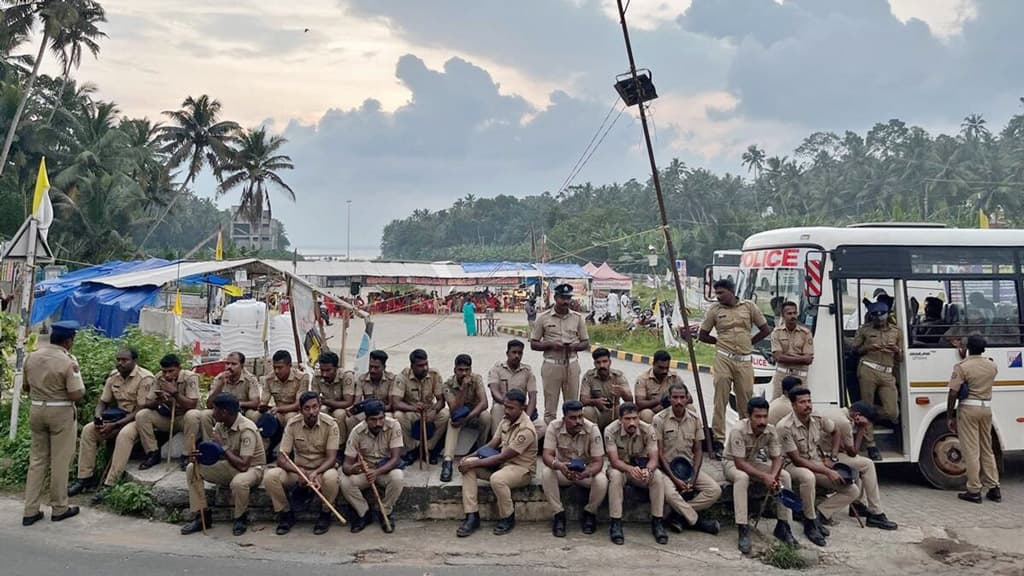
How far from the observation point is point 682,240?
199 feet

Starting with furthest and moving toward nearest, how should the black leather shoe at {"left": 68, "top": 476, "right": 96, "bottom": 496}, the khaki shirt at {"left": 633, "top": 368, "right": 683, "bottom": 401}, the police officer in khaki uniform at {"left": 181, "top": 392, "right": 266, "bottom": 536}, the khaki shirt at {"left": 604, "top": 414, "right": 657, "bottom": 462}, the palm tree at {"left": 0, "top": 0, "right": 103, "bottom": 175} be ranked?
the palm tree at {"left": 0, "top": 0, "right": 103, "bottom": 175}, the khaki shirt at {"left": 633, "top": 368, "right": 683, "bottom": 401}, the black leather shoe at {"left": 68, "top": 476, "right": 96, "bottom": 496}, the khaki shirt at {"left": 604, "top": 414, "right": 657, "bottom": 462}, the police officer in khaki uniform at {"left": 181, "top": 392, "right": 266, "bottom": 536}

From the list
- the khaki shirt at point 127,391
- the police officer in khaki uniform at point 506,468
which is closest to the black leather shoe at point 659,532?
the police officer in khaki uniform at point 506,468

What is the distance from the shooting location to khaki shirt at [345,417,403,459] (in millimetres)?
6180

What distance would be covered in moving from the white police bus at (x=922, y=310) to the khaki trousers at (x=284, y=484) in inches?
193

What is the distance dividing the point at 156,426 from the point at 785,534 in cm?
601

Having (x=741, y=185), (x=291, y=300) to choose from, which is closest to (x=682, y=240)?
(x=741, y=185)

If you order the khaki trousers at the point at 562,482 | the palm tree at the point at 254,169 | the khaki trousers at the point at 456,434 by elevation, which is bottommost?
the khaki trousers at the point at 562,482

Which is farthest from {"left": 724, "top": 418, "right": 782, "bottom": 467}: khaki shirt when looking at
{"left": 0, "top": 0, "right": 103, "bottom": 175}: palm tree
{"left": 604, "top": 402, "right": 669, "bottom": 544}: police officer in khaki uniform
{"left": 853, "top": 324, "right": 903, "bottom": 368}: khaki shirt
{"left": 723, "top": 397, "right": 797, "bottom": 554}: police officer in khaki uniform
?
{"left": 0, "top": 0, "right": 103, "bottom": 175}: palm tree

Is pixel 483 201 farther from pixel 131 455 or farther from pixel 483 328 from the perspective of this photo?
pixel 131 455

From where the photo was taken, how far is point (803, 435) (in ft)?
20.1

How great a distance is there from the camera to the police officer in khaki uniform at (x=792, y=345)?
7148mm

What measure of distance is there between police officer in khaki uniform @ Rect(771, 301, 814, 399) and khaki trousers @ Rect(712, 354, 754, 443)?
323 mm

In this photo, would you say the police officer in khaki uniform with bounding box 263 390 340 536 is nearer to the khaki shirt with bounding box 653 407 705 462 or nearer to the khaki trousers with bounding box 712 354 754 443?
the khaki shirt with bounding box 653 407 705 462

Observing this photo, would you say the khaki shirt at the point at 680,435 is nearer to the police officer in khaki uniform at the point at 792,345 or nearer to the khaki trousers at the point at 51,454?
the police officer in khaki uniform at the point at 792,345
